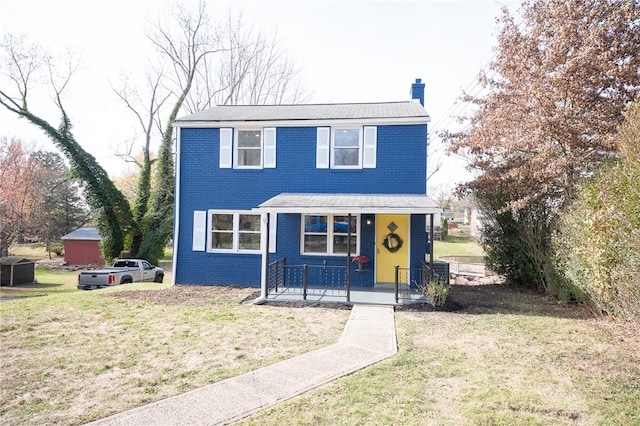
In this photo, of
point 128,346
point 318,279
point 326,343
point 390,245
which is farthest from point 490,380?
point 318,279

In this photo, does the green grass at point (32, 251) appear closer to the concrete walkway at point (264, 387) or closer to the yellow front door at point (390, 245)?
the yellow front door at point (390, 245)

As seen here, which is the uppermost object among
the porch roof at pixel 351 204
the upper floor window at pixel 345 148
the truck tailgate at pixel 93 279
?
the upper floor window at pixel 345 148

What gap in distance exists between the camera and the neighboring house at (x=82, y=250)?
95.2ft

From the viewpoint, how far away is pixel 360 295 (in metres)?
10.0

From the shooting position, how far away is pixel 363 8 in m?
11.1

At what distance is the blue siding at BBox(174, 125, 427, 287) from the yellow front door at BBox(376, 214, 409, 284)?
241 millimetres

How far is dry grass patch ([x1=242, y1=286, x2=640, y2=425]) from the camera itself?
381 centimetres

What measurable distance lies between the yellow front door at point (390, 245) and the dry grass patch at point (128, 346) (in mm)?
3271

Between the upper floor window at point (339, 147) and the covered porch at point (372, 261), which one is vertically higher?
the upper floor window at point (339, 147)

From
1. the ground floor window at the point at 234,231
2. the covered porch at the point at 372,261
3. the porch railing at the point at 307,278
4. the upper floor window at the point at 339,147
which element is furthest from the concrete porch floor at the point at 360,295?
the upper floor window at the point at 339,147

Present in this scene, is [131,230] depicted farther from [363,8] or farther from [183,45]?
[363,8]

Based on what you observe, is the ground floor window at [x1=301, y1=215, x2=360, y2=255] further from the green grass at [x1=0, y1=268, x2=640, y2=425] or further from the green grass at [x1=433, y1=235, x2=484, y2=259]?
the green grass at [x1=433, y1=235, x2=484, y2=259]

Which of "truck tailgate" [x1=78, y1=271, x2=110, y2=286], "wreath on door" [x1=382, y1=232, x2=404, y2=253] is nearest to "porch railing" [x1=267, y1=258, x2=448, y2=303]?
"wreath on door" [x1=382, y1=232, x2=404, y2=253]

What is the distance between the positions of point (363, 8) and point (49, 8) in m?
8.49
